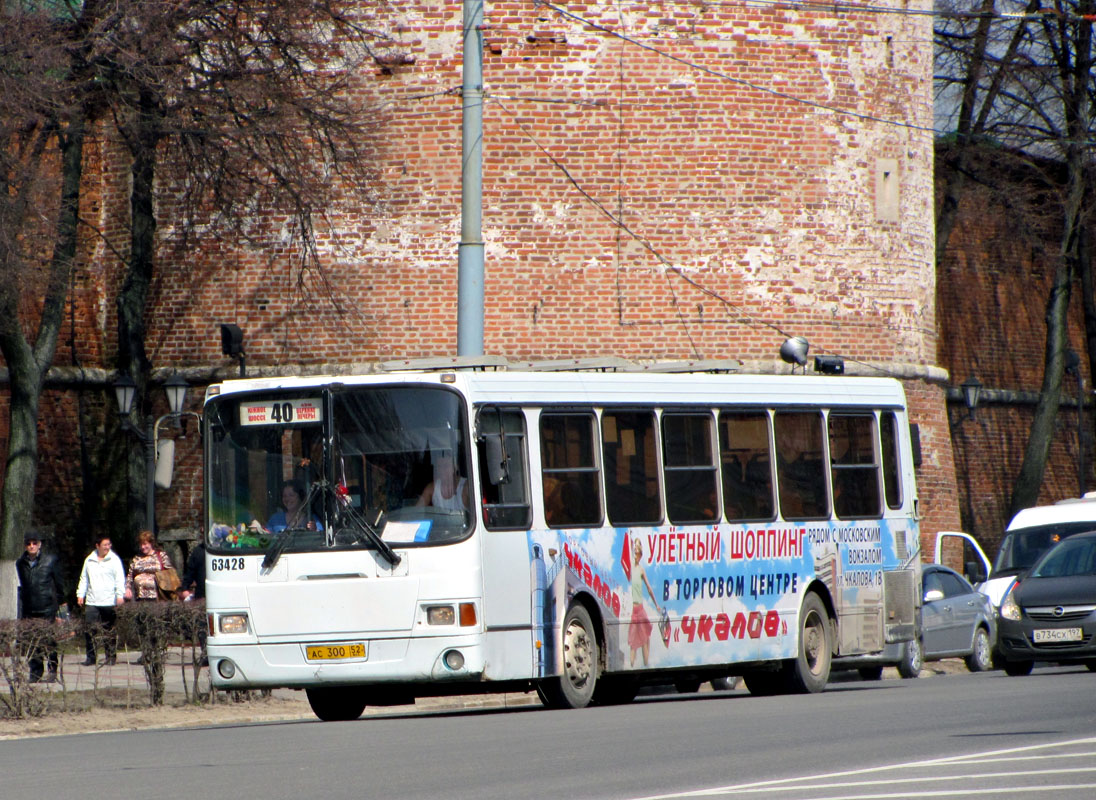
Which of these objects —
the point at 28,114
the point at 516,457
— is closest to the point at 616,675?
the point at 516,457

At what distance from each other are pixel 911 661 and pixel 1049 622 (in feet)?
6.25

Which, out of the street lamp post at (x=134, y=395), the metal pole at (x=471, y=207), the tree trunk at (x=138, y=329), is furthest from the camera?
the tree trunk at (x=138, y=329)

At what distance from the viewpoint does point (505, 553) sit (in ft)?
44.4

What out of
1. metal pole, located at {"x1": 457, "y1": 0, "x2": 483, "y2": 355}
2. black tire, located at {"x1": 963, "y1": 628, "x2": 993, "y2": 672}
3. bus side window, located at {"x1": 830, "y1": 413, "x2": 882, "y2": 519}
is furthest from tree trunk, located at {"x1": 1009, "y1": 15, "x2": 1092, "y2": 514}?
metal pole, located at {"x1": 457, "y1": 0, "x2": 483, "y2": 355}

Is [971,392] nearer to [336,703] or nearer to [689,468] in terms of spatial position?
[689,468]

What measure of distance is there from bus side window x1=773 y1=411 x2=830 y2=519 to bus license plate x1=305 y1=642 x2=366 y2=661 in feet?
15.2

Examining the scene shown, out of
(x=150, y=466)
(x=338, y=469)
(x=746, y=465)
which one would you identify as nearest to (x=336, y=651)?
(x=338, y=469)

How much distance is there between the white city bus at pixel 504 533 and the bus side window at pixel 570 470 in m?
0.02

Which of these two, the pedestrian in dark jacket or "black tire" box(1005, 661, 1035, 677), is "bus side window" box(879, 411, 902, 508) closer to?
"black tire" box(1005, 661, 1035, 677)

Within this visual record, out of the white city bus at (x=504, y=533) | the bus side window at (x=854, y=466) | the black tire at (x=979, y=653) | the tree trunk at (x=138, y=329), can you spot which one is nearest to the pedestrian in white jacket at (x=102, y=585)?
the tree trunk at (x=138, y=329)

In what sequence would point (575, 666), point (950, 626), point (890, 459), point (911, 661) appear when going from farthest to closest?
point (950, 626), point (911, 661), point (890, 459), point (575, 666)

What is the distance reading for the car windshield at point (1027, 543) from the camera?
24797mm

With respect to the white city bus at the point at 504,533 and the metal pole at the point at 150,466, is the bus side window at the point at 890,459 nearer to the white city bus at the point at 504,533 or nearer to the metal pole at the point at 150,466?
the white city bus at the point at 504,533

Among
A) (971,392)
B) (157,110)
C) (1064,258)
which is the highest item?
(157,110)
